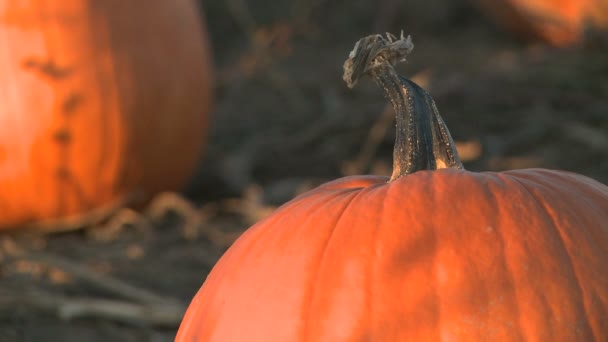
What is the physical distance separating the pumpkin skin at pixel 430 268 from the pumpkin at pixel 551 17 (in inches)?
157

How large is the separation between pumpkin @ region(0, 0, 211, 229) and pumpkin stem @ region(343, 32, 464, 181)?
2111 mm

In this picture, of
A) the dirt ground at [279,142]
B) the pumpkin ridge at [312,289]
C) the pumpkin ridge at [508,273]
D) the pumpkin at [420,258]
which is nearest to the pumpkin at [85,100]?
the dirt ground at [279,142]

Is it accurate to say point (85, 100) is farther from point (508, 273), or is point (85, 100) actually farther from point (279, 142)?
point (508, 273)

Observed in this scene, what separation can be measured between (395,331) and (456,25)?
21.6ft

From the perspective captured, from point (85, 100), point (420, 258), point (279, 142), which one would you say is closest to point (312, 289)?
point (420, 258)

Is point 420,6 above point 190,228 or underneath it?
above

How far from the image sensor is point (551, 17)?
5449 mm

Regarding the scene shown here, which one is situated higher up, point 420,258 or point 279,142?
point 420,258

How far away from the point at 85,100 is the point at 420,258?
91.1 inches

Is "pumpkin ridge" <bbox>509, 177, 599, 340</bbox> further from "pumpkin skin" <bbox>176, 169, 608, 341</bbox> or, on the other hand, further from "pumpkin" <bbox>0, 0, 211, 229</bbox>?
"pumpkin" <bbox>0, 0, 211, 229</bbox>

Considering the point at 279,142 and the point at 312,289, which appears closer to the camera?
the point at 312,289

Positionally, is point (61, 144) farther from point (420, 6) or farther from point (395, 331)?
point (420, 6)

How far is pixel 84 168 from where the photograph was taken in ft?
10.9

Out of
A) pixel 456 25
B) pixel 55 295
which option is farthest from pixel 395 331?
pixel 456 25
